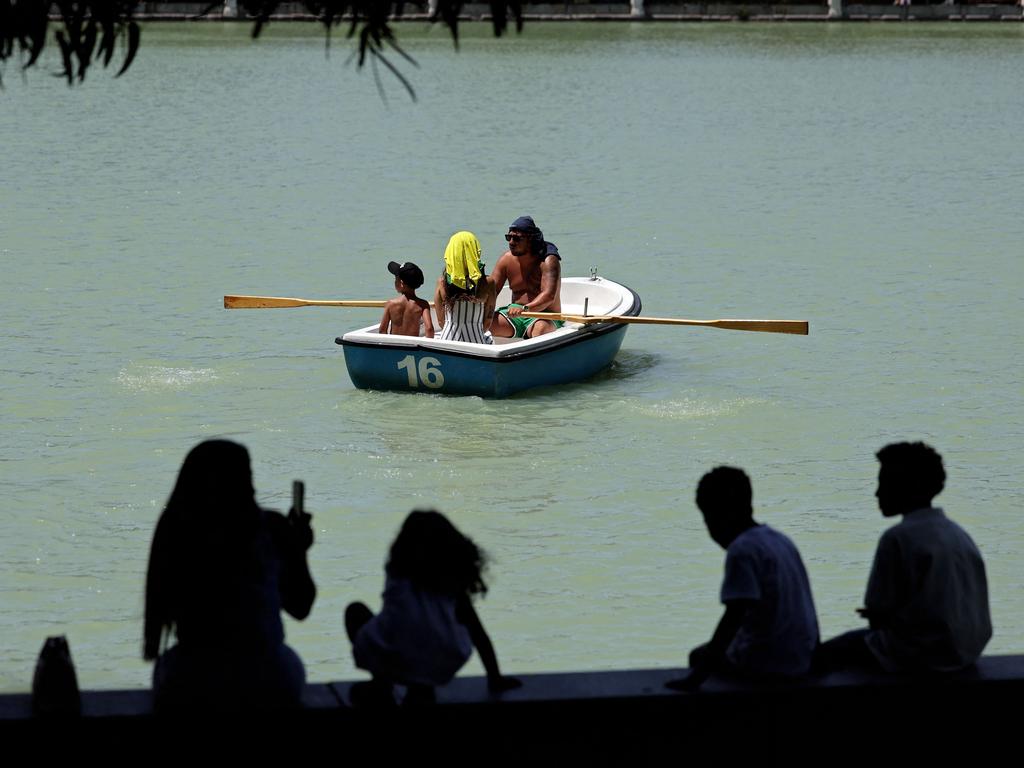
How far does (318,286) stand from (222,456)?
503 inches

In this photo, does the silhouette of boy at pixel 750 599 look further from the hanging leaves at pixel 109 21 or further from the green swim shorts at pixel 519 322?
the green swim shorts at pixel 519 322

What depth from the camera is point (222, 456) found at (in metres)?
4.12

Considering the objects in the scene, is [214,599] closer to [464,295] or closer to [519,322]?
[464,295]

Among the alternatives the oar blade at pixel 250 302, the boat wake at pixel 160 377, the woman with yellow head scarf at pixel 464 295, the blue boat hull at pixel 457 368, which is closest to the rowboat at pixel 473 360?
the blue boat hull at pixel 457 368

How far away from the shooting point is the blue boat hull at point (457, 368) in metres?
10.4

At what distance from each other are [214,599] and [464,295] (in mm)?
6307

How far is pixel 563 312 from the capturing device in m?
11.9

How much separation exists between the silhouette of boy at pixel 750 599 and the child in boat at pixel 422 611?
1.89 feet

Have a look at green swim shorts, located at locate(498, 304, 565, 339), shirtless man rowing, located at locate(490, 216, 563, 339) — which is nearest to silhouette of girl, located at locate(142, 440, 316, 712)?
shirtless man rowing, located at locate(490, 216, 563, 339)

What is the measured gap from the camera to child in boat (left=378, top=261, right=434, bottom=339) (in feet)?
34.3

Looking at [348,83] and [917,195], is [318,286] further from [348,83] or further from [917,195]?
[348,83]

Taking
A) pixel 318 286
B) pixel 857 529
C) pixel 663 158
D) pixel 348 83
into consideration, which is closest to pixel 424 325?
pixel 857 529

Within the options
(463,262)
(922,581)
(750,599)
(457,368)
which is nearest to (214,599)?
(750,599)

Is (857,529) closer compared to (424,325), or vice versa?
(857,529)
